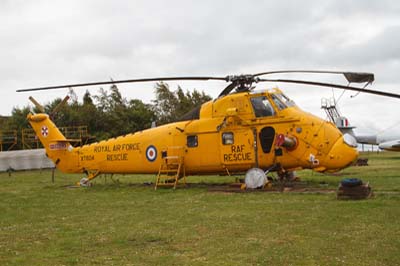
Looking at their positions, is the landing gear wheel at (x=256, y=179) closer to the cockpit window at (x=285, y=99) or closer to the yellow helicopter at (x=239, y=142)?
the yellow helicopter at (x=239, y=142)

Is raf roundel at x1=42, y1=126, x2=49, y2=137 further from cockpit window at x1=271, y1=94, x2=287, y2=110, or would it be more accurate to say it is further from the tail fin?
cockpit window at x1=271, y1=94, x2=287, y2=110

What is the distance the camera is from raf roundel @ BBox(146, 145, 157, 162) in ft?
59.6

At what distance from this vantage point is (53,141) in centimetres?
2034

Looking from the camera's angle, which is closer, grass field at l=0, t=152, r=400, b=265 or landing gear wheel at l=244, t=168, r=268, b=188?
grass field at l=0, t=152, r=400, b=265

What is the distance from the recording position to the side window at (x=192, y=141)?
1736cm

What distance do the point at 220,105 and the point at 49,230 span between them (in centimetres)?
884

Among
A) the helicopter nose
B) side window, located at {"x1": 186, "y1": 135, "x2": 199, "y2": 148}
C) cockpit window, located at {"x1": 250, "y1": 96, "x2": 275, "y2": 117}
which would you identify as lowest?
the helicopter nose

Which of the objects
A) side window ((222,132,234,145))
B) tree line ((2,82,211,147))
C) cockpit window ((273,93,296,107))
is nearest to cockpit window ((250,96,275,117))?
cockpit window ((273,93,296,107))

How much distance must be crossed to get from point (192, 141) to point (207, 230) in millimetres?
8649

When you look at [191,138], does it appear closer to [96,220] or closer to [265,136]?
[265,136]

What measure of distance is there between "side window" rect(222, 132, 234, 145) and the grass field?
2648 mm

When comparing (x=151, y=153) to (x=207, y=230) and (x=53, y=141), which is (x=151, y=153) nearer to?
(x=53, y=141)

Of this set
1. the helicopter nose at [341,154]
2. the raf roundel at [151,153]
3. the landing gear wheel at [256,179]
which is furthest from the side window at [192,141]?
the helicopter nose at [341,154]

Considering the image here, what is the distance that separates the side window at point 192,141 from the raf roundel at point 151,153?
149 centimetres
